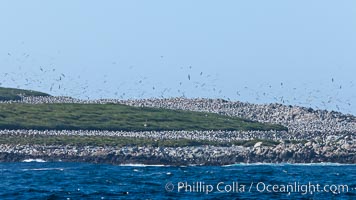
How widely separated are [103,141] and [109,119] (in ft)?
76.1

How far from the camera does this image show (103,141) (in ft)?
371

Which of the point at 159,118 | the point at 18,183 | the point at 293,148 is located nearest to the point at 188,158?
the point at 293,148

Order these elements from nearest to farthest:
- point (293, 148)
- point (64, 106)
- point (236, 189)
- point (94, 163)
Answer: point (236, 189), point (94, 163), point (293, 148), point (64, 106)

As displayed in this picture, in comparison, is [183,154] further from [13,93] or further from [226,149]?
[13,93]

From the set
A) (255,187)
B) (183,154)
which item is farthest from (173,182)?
(183,154)

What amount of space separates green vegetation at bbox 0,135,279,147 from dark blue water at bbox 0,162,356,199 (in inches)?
574

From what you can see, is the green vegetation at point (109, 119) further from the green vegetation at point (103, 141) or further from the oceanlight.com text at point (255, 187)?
the oceanlight.com text at point (255, 187)

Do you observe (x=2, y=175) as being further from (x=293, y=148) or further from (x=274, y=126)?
(x=274, y=126)

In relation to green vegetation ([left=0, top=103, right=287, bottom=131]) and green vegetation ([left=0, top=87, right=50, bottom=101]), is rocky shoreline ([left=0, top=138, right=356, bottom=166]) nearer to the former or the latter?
green vegetation ([left=0, top=103, right=287, bottom=131])

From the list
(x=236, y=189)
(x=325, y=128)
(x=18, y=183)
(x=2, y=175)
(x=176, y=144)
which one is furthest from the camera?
(x=325, y=128)

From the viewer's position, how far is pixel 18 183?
7225 centimetres

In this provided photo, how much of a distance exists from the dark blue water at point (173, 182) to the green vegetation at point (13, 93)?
195 ft

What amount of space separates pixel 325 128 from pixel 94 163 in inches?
1780

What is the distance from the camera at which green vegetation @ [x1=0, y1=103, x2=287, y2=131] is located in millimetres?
128375
